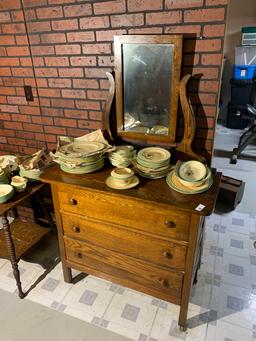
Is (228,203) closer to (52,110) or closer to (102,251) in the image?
(102,251)

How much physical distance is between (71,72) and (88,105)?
22cm

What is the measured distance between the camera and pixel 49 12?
154 centimetres

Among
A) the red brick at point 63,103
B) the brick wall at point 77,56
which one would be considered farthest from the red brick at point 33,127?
the red brick at point 63,103

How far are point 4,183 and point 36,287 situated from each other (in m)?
0.70

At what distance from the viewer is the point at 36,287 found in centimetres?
177

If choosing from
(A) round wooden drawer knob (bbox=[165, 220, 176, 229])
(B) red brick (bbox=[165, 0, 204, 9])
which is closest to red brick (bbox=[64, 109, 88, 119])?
(B) red brick (bbox=[165, 0, 204, 9])

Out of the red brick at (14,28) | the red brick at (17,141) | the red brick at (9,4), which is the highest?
the red brick at (9,4)

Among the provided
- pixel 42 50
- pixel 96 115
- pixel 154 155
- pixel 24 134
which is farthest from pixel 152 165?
Answer: pixel 24 134

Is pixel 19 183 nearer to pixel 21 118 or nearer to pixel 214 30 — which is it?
pixel 21 118

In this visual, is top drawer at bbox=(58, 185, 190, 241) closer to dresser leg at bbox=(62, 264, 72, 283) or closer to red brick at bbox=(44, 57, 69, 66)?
dresser leg at bbox=(62, 264, 72, 283)

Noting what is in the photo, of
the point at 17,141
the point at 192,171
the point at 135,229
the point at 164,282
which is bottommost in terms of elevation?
the point at 164,282

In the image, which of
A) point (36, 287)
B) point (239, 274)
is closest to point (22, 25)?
point (36, 287)

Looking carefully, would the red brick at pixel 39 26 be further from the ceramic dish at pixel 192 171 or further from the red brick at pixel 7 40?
the ceramic dish at pixel 192 171

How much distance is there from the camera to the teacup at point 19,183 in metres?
1.66
